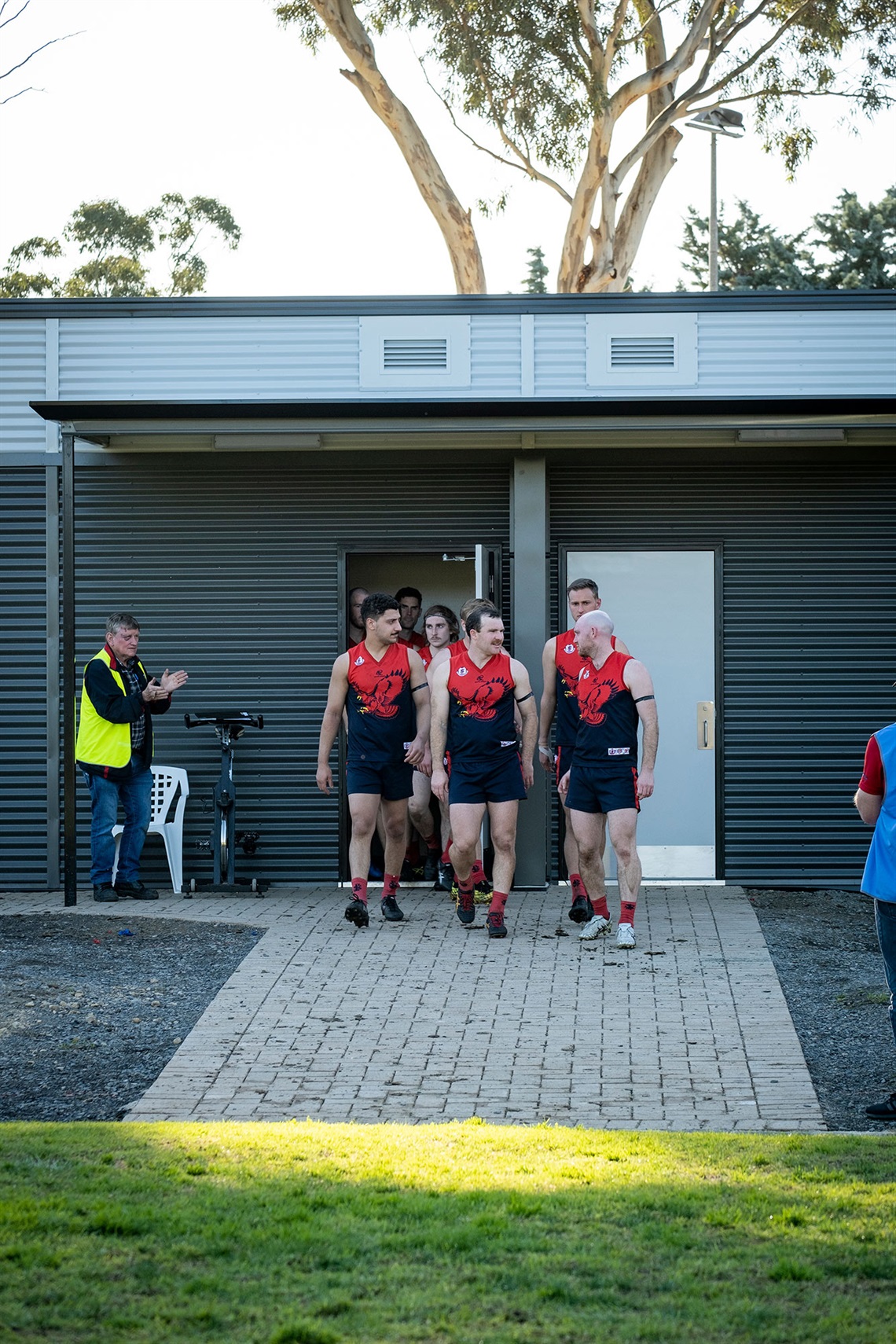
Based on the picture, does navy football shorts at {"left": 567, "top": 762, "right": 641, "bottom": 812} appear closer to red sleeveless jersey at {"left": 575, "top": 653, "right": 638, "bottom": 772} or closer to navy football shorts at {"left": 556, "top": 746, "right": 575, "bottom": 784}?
red sleeveless jersey at {"left": 575, "top": 653, "right": 638, "bottom": 772}

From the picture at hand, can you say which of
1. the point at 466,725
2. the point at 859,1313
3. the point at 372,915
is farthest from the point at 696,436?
the point at 859,1313

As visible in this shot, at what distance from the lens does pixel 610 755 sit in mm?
8836

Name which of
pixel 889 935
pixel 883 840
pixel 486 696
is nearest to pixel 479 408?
pixel 486 696

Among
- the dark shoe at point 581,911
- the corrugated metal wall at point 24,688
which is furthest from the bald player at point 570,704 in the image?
the corrugated metal wall at point 24,688

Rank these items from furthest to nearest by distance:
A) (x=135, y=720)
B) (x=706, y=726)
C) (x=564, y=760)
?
(x=706, y=726) → (x=135, y=720) → (x=564, y=760)

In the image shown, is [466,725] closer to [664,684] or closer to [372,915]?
[372,915]

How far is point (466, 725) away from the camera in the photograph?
9141 millimetres

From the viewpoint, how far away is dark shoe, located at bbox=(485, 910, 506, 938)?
909 centimetres

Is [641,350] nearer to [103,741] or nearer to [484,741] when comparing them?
[484,741]

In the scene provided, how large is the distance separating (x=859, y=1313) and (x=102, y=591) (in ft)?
29.7

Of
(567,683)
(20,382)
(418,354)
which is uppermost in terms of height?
(418,354)

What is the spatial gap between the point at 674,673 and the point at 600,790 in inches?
111

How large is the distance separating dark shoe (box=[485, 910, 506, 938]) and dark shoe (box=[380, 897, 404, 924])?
74 centimetres

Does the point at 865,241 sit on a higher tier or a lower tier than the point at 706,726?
higher
